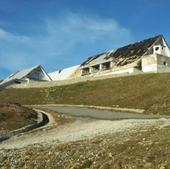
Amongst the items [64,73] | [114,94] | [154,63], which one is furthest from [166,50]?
[114,94]

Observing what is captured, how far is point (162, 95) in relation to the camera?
5041 centimetres

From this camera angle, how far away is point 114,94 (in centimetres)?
5916

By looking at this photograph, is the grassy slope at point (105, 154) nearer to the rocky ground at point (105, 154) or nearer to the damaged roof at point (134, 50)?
the rocky ground at point (105, 154)

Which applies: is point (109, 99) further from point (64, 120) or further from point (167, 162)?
point (167, 162)

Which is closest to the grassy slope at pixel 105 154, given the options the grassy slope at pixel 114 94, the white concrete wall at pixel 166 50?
the grassy slope at pixel 114 94

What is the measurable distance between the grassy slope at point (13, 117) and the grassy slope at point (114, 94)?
1207 cm

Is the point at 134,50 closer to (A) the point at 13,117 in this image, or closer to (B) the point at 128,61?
(B) the point at 128,61

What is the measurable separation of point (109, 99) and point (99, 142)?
3627 cm

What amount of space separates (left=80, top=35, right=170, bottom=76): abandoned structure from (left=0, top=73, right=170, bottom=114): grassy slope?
13.4m

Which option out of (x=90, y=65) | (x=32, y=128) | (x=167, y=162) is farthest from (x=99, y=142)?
(x=90, y=65)

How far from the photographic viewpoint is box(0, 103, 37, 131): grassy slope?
34562mm

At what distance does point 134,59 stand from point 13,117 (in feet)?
169

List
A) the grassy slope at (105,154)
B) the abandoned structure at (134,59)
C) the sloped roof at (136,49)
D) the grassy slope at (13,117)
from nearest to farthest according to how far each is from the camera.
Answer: the grassy slope at (105,154) < the grassy slope at (13,117) < the abandoned structure at (134,59) < the sloped roof at (136,49)

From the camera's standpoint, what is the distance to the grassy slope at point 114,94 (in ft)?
162
